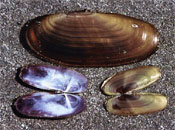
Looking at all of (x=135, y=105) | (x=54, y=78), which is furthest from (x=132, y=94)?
(x=54, y=78)

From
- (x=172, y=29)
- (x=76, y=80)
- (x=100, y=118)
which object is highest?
(x=172, y=29)

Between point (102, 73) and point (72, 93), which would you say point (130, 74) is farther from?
point (72, 93)

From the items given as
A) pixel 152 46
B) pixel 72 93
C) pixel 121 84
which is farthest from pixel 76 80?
pixel 152 46

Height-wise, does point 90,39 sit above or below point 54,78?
above

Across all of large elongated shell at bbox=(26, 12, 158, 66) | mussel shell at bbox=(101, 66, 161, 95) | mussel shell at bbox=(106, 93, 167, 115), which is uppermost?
large elongated shell at bbox=(26, 12, 158, 66)

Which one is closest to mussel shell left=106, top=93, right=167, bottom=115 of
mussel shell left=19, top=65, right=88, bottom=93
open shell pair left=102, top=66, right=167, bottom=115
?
open shell pair left=102, top=66, right=167, bottom=115

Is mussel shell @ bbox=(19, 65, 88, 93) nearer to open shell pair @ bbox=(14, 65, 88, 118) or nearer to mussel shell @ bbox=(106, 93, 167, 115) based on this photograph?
open shell pair @ bbox=(14, 65, 88, 118)

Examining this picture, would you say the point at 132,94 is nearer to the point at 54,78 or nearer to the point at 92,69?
the point at 92,69
